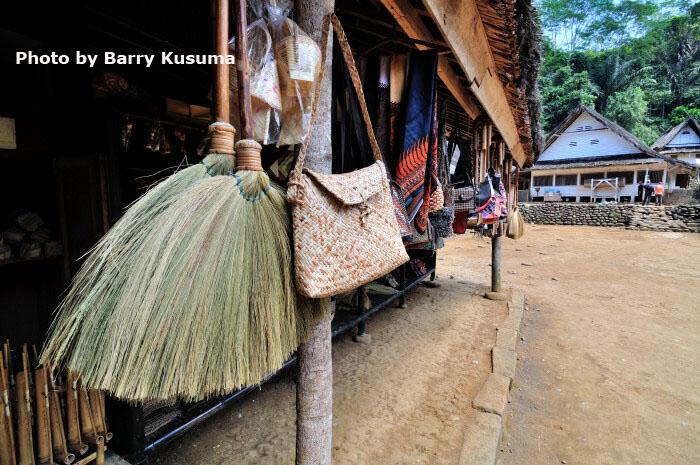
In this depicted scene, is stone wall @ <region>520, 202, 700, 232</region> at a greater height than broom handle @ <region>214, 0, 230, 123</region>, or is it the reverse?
broom handle @ <region>214, 0, 230, 123</region>

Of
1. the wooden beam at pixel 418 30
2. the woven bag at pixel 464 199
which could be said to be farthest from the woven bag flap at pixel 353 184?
the woven bag at pixel 464 199

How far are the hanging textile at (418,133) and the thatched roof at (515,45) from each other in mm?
521

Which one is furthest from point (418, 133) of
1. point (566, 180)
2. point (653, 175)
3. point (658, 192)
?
point (653, 175)

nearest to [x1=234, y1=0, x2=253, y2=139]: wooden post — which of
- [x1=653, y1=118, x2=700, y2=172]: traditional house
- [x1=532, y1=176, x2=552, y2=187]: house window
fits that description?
[x1=532, y1=176, x2=552, y2=187]: house window

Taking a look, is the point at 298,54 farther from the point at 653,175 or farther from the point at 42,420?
the point at 653,175

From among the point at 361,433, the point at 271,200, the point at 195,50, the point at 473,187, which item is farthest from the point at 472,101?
the point at 361,433

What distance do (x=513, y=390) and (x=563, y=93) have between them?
32786mm

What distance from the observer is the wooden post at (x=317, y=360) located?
974 mm

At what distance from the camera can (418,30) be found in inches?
66.0

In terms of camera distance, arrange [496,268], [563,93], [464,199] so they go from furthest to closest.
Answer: [563,93] → [496,268] → [464,199]

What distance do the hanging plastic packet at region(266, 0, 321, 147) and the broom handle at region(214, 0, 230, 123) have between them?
0.21 m

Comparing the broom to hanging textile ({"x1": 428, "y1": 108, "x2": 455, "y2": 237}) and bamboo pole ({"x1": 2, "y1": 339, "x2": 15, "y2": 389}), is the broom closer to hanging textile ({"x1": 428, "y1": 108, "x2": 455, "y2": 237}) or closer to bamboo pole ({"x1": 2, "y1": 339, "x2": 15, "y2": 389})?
bamboo pole ({"x1": 2, "y1": 339, "x2": 15, "y2": 389})

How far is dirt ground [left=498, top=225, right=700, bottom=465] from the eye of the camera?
2.17 metres

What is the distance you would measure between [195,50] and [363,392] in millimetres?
3090
